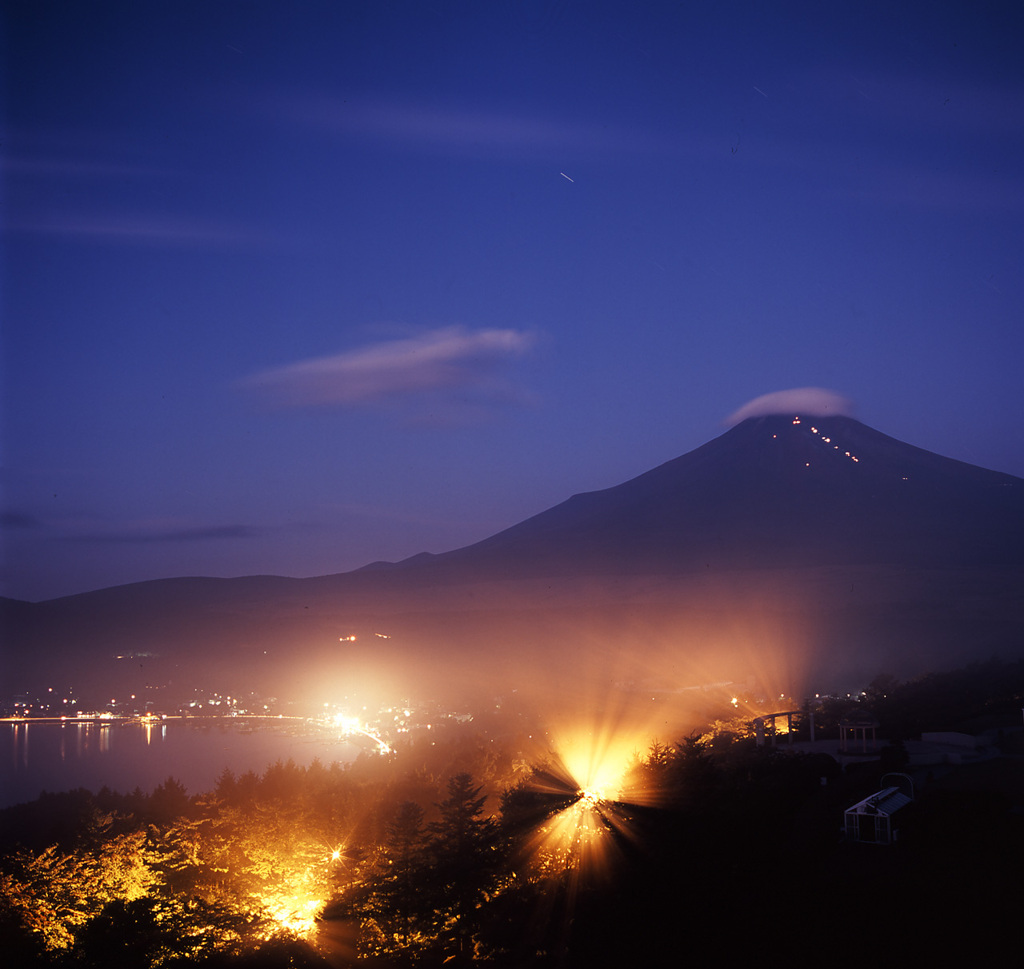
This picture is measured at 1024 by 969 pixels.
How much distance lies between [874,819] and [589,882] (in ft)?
13.8

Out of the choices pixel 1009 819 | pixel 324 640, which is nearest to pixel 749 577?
pixel 324 640

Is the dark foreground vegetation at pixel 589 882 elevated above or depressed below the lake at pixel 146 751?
above

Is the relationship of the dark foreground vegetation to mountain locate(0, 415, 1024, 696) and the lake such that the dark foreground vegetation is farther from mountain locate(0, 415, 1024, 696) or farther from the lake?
mountain locate(0, 415, 1024, 696)

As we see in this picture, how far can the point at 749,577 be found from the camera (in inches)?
3506

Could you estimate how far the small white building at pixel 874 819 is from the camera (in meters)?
11.7

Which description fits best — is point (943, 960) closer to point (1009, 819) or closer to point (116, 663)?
point (1009, 819)

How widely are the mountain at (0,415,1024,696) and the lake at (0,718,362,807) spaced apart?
1712cm

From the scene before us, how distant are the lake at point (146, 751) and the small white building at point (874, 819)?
31.9 meters

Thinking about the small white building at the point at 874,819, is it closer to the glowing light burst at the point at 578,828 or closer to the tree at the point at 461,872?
the glowing light burst at the point at 578,828

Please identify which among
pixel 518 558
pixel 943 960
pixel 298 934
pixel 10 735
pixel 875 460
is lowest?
pixel 10 735

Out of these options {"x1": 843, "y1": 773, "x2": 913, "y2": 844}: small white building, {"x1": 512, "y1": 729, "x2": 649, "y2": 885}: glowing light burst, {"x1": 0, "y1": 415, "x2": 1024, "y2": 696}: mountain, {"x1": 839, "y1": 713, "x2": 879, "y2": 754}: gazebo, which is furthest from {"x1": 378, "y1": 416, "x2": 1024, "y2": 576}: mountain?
{"x1": 843, "y1": 773, "x2": 913, "y2": 844}: small white building

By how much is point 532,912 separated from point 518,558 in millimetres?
85068

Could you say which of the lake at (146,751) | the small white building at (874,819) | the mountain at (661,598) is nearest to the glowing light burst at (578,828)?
the small white building at (874,819)

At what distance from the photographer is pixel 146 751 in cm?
5531
